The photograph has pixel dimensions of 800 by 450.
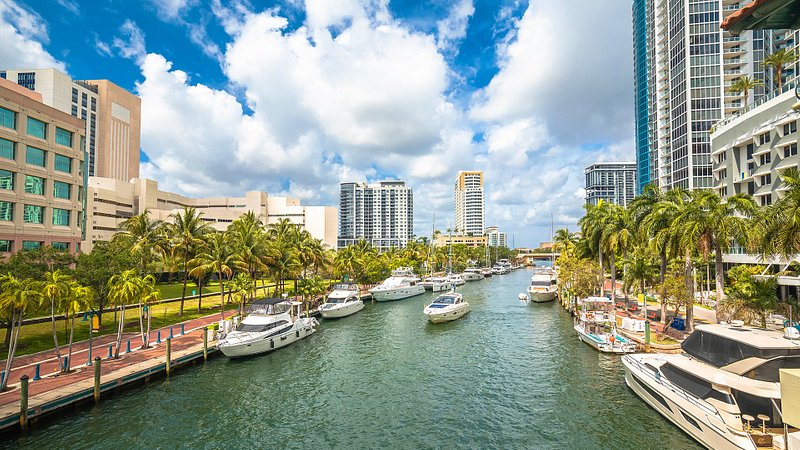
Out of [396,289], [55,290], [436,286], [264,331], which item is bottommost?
[436,286]

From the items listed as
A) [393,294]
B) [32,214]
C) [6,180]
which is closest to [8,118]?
[6,180]

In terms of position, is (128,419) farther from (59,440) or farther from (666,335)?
(666,335)

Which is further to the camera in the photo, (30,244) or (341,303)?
(341,303)

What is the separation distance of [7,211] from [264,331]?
104ft

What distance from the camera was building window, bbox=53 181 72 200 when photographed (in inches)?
1781

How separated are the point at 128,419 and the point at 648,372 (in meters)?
27.5

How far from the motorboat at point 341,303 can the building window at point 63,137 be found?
3594cm

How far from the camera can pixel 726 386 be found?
16672mm

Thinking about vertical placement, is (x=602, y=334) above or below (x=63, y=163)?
below

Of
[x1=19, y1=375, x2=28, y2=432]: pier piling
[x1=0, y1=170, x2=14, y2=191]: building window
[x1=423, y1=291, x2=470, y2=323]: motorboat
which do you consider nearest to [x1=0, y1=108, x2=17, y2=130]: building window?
[x1=0, y1=170, x2=14, y2=191]: building window

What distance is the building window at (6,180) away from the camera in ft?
129

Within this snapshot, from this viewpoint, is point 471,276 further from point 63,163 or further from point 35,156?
point 35,156

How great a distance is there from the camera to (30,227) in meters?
42.4

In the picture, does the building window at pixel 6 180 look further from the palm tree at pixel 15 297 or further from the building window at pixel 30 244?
the palm tree at pixel 15 297
